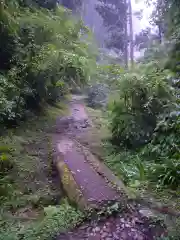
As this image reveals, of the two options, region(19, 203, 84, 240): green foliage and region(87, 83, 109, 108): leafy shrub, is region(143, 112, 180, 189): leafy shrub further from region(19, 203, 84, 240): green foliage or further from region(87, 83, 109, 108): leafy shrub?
region(87, 83, 109, 108): leafy shrub

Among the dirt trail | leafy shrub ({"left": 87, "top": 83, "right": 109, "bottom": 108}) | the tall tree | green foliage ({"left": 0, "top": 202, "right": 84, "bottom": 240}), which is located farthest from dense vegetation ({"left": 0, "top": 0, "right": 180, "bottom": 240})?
the tall tree

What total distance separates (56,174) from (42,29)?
587 cm

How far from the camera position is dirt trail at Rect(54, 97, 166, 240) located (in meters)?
3.41

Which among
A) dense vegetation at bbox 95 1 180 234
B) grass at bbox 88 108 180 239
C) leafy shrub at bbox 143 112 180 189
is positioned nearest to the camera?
grass at bbox 88 108 180 239

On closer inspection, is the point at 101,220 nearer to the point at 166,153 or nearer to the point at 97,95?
the point at 166,153

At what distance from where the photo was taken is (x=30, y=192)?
502 centimetres

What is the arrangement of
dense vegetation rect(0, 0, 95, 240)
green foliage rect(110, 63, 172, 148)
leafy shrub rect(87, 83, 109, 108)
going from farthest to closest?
leafy shrub rect(87, 83, 109, 108) < green foliage rect(110, 63, 172, 148) < dense vegetation rect(0, 0, 95, 240)

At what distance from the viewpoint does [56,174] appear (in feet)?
18.7

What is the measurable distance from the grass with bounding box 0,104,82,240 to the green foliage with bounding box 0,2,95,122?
911 mm

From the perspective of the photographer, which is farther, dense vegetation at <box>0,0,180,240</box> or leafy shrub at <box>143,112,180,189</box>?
leafy shrub at <box>143,112,180,189</box>

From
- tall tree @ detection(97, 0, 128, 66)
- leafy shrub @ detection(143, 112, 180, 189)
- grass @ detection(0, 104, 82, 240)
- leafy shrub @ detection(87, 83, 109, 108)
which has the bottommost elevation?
grass @ detection(0, 104, 82, 240)

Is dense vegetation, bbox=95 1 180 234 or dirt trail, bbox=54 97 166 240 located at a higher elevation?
dense vegetation, bbox=95 1 180 234

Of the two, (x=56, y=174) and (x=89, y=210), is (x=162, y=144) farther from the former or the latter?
(x=89, y=210)

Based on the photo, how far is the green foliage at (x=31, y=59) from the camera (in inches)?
310
